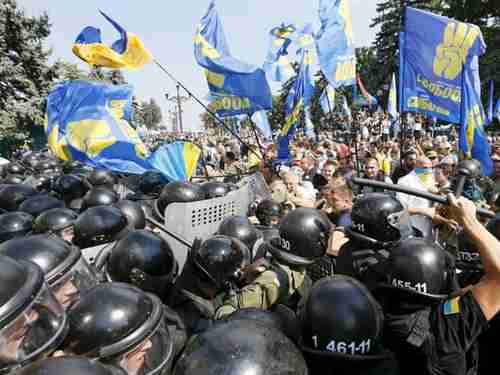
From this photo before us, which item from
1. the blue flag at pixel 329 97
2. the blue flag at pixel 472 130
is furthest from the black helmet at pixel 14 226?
Result: the blue flag at pixel 329 97

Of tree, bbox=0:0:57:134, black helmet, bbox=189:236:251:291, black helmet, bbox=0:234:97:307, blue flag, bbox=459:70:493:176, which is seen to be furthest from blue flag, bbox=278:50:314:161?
tree, bbox=0:0:57:134

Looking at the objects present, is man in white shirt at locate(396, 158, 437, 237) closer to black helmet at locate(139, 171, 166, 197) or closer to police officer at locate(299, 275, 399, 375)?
police officer at locate(299, 275, 399, 375)

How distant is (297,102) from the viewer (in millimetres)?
9320

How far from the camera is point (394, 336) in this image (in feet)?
8.06

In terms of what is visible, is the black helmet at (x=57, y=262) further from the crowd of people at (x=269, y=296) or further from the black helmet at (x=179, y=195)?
the black helmet at (x=179, y=195)

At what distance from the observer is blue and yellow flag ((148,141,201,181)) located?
6973 mm

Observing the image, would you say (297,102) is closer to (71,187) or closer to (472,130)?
(472,130)

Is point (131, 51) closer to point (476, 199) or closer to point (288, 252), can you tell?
point (288, 252)

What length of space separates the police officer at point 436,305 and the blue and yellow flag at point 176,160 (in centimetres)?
490

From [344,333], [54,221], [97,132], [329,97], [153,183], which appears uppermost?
[329,97]

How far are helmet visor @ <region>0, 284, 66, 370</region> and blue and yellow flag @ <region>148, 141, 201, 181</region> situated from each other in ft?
16.5

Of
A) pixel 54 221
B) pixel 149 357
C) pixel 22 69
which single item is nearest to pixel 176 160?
pixel 54 221

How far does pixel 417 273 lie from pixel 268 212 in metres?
3.42

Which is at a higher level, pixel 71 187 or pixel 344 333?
pixel 344 333
